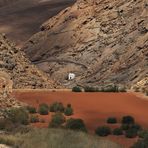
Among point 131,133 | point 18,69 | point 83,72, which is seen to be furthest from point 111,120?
point 83,72

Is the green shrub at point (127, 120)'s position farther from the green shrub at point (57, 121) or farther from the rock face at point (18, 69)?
the rock face at point (18, 69)

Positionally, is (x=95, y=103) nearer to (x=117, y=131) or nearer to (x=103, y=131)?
(x=117, y=131)

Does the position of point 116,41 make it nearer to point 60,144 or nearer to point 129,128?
point 129,128

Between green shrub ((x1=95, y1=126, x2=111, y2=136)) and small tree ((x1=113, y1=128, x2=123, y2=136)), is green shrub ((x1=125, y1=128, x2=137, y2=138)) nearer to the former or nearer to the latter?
small tree ((x1=113, y1=128, x2=123, y2=136))

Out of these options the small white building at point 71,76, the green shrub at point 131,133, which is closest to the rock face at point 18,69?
the small white building at point 71,76

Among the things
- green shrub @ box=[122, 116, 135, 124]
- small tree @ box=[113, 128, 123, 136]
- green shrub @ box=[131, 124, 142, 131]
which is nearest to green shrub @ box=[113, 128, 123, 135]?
small tree @ box=[113, 128, 123, 136]

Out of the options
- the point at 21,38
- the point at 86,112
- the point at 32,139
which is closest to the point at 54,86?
the point at 86,112
